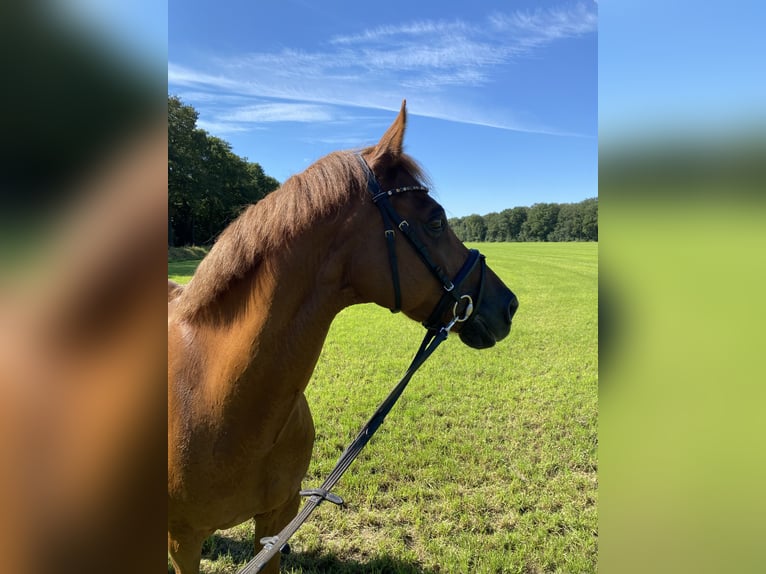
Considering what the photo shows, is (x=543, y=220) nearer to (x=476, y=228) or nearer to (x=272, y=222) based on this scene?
(x=476, y=228)

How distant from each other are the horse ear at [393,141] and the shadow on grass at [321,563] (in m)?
2.94

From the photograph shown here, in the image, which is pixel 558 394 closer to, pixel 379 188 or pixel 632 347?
pixel 379 188

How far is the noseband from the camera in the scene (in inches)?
72.2

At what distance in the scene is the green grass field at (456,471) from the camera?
3.25 metres

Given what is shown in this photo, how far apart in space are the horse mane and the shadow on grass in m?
2.37

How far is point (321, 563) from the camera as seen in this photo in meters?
3.21

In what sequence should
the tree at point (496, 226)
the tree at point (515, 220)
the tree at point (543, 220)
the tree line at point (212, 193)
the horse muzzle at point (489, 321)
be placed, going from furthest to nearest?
1. the tree at point (496, 226)
2. the tree at point (515, 220)
3. the tree line at point (212, 193)
4. the tree at point (543, 220)
5. the horse muzzle at point (489, 321)

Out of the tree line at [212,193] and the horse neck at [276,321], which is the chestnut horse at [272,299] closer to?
the horse neck at [276,321]

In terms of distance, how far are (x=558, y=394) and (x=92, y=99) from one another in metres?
6.90

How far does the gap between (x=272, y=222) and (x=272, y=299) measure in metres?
0.33

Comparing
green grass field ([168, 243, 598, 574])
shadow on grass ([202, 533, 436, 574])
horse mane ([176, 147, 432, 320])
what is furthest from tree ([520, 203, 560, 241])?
horse mane ([176, 147, 432, 320])

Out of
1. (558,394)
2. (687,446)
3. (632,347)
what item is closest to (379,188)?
(632,347)

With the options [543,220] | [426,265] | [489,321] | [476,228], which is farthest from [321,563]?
[476,228]

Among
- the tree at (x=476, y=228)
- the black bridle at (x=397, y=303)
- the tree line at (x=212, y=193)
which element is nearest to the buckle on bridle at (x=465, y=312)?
the black bridle at (x=397, y=303)
